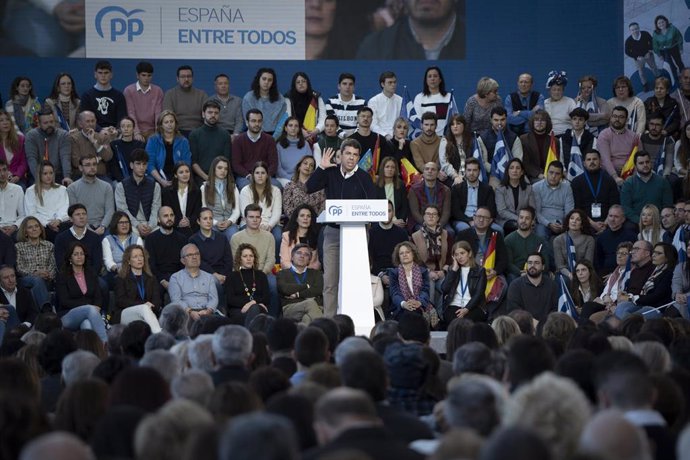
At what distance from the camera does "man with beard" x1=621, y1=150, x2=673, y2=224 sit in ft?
43.7

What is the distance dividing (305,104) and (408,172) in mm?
1650

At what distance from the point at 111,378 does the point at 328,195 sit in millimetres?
4636

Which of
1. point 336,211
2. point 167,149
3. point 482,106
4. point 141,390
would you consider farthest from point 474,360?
point 482,106

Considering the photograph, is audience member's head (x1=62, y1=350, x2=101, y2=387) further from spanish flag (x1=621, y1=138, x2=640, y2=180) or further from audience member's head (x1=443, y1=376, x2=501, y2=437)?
spanish flag (x1=621, y1=138, x2=640, y2=180)

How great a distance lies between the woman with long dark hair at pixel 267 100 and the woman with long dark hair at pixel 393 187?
1.74m

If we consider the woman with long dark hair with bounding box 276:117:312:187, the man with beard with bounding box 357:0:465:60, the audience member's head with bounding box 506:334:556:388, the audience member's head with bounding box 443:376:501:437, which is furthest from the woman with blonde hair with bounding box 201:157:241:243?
the audience member's head with bounding box 443:376:501:437

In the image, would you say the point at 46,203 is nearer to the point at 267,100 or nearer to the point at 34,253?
the point at 34,253

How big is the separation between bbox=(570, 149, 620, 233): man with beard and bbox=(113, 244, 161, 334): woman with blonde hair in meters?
5.02

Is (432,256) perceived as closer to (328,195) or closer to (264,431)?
(328,195)

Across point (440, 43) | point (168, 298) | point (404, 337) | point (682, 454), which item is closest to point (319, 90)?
point (440, 43)

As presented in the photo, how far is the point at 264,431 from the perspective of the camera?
3.21m

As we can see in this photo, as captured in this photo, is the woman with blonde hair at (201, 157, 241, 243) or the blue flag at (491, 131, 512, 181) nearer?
the woman with blonde hair at (201, 157, 241, 243)

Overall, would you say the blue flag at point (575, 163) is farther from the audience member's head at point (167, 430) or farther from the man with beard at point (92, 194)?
the audience member's head at point (167, 430)

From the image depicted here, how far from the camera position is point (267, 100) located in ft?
46.5
